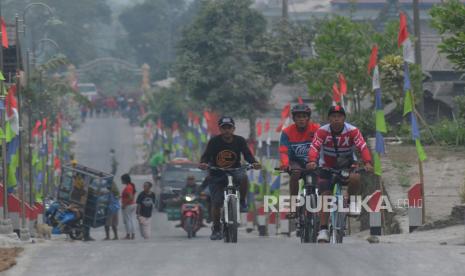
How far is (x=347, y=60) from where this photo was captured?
4478cm

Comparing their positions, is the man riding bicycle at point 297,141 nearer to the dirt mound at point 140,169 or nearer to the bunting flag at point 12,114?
the bunting flag at point 12,114

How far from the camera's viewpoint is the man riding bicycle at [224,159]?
1953 cm

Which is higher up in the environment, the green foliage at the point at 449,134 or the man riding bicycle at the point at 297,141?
the green foliage at the point at 449,134

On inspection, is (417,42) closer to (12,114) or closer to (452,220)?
(12,114)

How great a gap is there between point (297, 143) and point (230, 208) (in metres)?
1.24

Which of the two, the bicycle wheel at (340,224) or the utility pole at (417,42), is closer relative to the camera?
the bicycle wheel at (340,224)

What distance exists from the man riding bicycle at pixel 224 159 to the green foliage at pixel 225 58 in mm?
46767

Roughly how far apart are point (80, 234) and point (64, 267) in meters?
17.6

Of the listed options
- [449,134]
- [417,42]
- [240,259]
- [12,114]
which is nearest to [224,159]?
[240,259]

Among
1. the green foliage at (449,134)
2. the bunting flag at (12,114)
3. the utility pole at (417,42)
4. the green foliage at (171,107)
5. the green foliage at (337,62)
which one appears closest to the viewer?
the bunting flag at (12,114)

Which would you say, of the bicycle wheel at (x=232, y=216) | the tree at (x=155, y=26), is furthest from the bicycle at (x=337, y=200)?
the tree at (x=155, y=26)

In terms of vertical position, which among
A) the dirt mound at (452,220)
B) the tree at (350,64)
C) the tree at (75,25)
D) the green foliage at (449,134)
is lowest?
the dirt mound at (452,220)

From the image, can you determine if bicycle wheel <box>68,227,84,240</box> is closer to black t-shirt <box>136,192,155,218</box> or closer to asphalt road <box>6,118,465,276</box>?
black t-shirt <box>136,192,155,218</box>

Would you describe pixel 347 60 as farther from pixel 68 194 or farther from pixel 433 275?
Result: pixel 433 275
